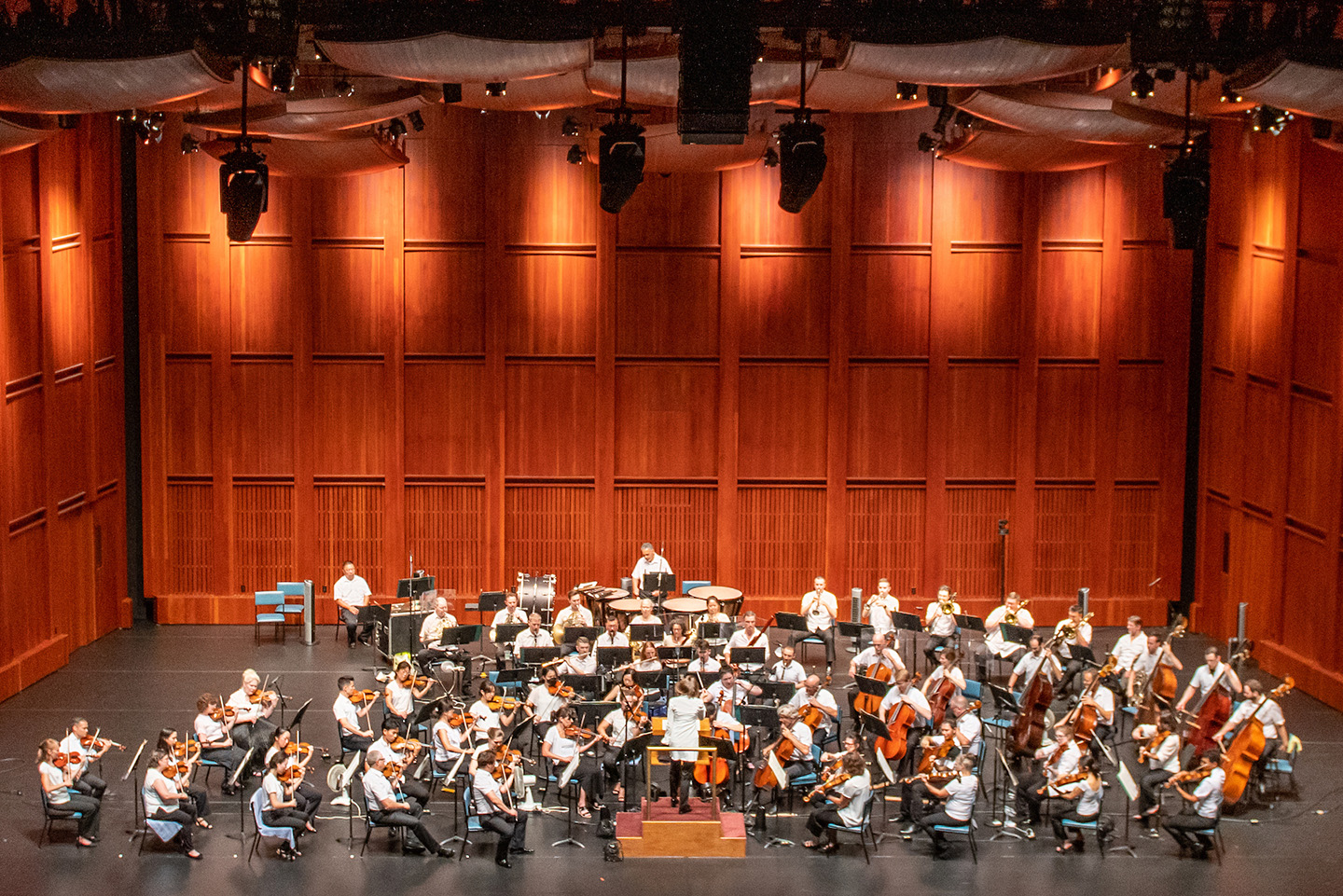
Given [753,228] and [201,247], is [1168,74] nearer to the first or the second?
[753,228]

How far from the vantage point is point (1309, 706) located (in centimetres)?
1614

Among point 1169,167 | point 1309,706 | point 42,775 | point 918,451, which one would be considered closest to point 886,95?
point 1169,167

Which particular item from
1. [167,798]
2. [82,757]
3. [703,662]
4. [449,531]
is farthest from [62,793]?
[449,531]

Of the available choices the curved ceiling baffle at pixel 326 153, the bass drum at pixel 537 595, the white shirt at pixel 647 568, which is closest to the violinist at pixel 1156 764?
the white shirt at pixel 647 568

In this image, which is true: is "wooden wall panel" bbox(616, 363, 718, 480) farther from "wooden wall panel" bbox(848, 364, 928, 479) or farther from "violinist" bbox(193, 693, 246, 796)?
"violinist" bbox(193, 693, 246, 796)

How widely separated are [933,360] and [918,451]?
1060 millimetres

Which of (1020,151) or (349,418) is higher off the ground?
(1020,151)

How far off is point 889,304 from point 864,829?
7.73 m

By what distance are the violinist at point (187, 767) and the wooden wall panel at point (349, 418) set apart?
18.9ft

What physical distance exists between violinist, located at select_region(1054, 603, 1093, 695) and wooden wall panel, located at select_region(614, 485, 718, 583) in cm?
451

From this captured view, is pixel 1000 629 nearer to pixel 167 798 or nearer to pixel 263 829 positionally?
pixel 263 829

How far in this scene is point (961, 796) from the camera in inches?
489

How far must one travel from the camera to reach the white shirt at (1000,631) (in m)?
16.3

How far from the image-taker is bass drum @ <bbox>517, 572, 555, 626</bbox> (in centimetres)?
1752
